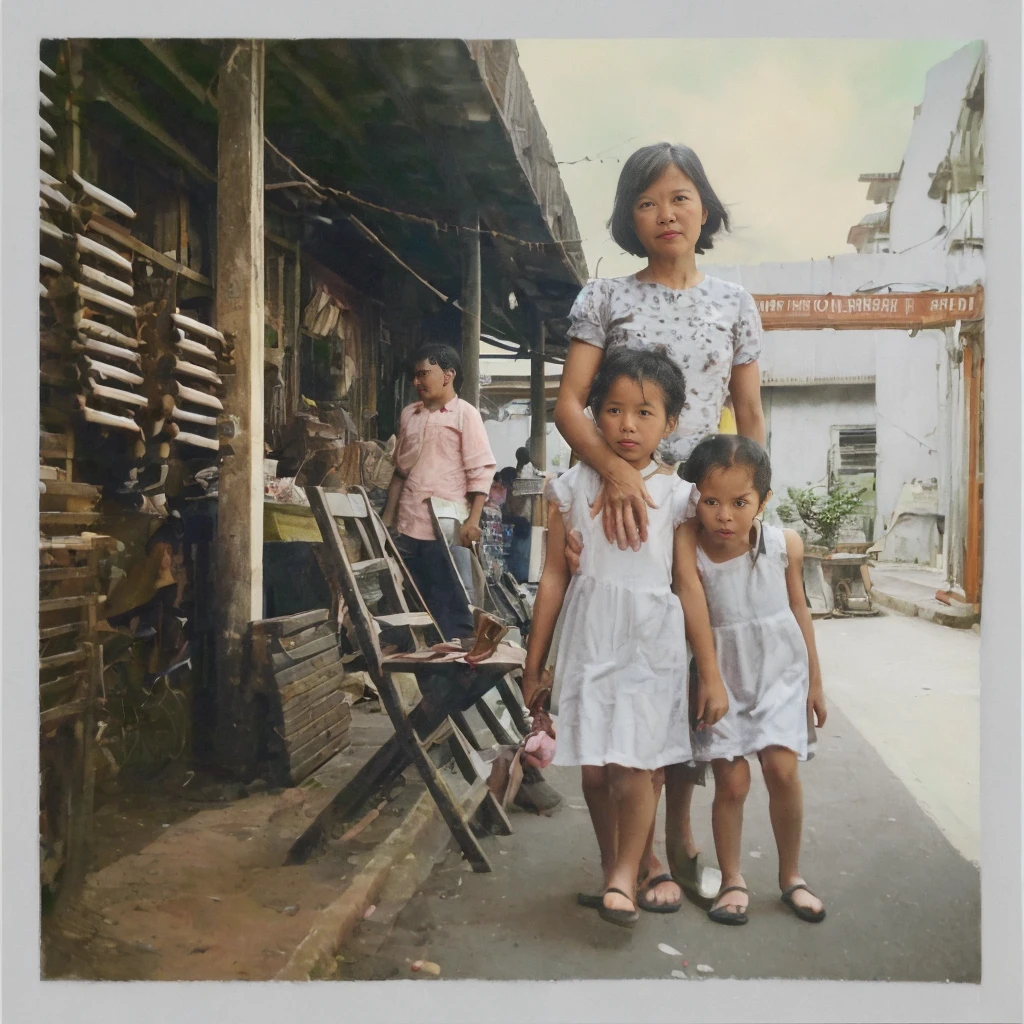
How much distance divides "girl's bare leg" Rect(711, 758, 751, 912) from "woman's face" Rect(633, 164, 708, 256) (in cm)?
153

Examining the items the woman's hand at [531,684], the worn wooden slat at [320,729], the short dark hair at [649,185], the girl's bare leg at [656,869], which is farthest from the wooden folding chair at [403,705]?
the short dark hair at [649,185]

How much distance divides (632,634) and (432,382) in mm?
1109

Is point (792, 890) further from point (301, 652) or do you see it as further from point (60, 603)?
point (60, 603)

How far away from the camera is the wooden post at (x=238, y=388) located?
3.00 m

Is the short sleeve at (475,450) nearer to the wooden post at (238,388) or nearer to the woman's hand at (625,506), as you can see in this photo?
the woman's hand at (625,506)

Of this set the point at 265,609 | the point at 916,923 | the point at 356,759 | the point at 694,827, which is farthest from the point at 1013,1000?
the point at 265,609

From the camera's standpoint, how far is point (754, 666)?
98.1 inches

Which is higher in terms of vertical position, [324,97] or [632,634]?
[324,97]

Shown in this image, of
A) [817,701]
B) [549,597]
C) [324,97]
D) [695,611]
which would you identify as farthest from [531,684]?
[324,97]

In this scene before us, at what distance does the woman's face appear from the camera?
8.32 ft

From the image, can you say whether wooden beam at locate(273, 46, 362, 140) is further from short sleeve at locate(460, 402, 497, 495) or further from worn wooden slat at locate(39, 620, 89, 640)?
worn wooden slat at locate(39, 620, 89, 640)

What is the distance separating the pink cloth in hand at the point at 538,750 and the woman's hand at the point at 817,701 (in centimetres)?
81

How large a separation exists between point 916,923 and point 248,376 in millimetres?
2785

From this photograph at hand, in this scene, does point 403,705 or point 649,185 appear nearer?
point 649,185
